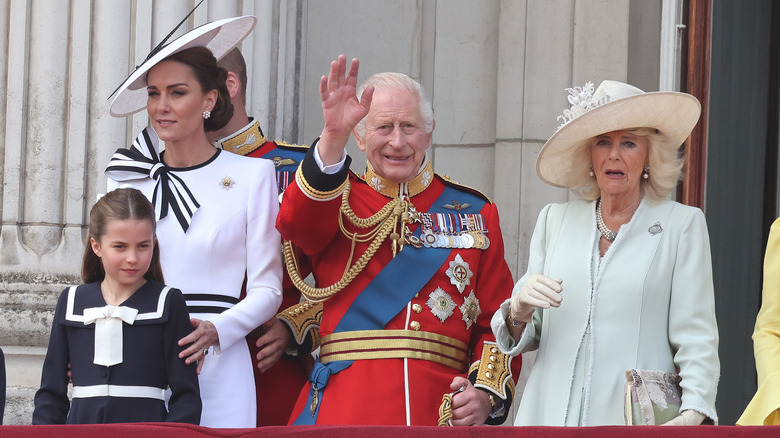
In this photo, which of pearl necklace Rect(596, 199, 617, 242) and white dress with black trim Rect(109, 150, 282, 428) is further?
white dress with black trim Rect(109, 150, 282, 428)

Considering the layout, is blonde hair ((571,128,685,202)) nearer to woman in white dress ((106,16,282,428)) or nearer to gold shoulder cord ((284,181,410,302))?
gold shoulder cord ((284,181,410,302))

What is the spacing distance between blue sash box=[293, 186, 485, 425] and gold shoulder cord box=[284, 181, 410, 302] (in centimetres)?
5

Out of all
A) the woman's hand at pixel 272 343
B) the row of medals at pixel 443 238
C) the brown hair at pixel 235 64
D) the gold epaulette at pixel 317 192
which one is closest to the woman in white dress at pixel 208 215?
the woman's hand at pixel 272 343

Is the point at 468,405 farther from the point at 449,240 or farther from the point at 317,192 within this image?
the point at 317,192

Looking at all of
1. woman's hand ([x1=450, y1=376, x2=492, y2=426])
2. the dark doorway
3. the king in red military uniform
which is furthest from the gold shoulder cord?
the dark doorway

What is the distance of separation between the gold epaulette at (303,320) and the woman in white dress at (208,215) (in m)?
0.18

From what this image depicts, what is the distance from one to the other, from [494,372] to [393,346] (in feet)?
0.93

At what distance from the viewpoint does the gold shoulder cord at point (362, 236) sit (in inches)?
140

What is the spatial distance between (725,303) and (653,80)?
966mm

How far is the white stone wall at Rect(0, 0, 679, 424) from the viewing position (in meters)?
4.56

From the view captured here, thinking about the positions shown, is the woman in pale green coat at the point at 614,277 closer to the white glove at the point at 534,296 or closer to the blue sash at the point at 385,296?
the white glove at the point at 534,296

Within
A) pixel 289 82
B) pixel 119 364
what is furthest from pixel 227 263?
pixel 289 82

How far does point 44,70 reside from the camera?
4633 mm

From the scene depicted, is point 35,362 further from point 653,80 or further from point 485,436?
point 653,80
